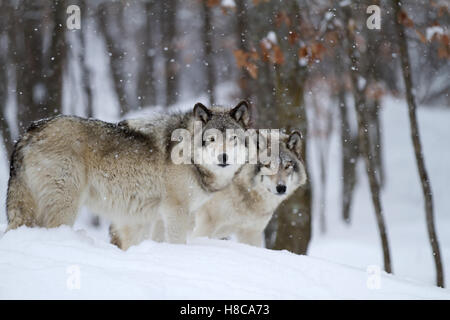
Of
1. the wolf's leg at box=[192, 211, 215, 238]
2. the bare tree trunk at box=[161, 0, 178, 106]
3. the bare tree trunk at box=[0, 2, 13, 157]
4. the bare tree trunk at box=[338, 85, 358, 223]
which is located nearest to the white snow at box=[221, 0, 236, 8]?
the wolf's leg at box=[192, 211, 215, 238]

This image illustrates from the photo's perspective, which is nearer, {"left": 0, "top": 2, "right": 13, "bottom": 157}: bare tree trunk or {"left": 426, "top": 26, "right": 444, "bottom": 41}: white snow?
{"left": 426, "top": 26, "right": 444, "bottom": 41}: white snow

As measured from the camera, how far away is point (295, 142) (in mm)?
6594

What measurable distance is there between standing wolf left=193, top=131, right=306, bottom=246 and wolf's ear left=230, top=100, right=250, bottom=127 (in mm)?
965

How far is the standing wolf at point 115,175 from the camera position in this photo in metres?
4.81

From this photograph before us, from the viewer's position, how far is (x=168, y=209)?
5273 mm

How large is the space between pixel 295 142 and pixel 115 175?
2.61 m

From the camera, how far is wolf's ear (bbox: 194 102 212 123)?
17.9 feet

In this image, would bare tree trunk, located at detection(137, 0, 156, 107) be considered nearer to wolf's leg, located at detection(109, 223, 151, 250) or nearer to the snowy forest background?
the snowy forest background

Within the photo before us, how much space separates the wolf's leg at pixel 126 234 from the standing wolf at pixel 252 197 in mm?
971

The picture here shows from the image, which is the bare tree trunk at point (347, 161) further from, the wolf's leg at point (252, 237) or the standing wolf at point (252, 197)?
the wolf's leg at point (252, 237)

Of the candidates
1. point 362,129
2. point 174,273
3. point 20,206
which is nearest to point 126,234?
point 20,206

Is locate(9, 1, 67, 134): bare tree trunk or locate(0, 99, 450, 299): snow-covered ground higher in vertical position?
locate(9, 1, 67, 134): bare tree trunk

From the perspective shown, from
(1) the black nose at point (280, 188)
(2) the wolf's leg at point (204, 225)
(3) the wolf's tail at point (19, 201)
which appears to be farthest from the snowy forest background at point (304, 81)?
(3) the wolf's tail at point (19, 201)

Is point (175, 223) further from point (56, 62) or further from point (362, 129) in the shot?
point (56, 62)
